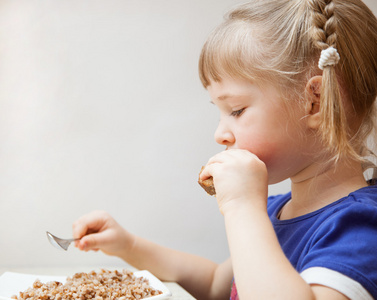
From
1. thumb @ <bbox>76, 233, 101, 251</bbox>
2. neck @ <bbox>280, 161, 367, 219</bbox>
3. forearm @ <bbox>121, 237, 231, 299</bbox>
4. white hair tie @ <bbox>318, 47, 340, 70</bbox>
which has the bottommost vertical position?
forearm @ <bbox>121, 237, 231, 299</bbox>

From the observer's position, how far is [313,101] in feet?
2.75

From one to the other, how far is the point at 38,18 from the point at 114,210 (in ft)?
1.99

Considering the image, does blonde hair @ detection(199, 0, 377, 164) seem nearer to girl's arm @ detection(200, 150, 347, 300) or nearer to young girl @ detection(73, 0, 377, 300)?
young girl @ detection(73, 0, 377, 300)

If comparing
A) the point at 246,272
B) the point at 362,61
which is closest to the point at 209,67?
the point at 362,61

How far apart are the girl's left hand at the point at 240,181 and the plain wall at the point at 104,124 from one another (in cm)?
60

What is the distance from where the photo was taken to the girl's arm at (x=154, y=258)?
3.77 feet

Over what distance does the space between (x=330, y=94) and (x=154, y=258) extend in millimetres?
640

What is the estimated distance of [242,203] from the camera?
736 mm

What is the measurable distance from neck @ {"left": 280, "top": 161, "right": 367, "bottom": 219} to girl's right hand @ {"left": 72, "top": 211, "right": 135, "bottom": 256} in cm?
49

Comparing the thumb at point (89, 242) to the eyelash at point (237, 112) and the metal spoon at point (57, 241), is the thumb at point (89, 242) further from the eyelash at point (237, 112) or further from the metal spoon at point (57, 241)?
→ the eyelash at point (237, 112)

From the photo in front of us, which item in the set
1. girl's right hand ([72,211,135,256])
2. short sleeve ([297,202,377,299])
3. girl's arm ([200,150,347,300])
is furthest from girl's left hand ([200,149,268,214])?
girl's right hand ([72,211,135,256])

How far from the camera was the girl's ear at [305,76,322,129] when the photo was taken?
83cm

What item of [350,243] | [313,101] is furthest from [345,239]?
[313,101]

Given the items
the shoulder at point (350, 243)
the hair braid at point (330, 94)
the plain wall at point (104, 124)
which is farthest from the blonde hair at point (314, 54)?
the plain wall at point (104, 124)
